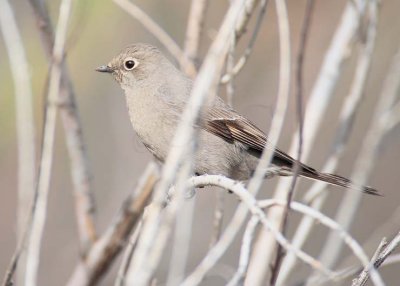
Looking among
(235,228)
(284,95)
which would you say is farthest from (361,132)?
(235,228)

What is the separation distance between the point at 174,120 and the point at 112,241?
1.09m

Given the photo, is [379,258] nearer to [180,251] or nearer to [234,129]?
[180,251]

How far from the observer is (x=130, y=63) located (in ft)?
16.4

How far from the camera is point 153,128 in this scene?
4.61 meters

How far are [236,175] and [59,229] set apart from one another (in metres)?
2.07

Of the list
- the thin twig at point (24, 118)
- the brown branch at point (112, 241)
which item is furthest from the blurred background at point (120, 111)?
the thin twig at point (24, 118)

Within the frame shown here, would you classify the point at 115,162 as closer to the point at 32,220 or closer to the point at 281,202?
the point at 32,220

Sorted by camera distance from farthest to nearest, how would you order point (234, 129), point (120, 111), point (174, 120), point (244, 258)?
point (120, 111) → point (234, 129) → point (174, 120) → point (244, 258)

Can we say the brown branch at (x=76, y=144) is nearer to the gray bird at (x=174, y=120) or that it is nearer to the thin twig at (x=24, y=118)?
the thin twig at (x=24, y=118)

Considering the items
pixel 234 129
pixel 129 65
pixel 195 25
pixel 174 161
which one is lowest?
pixel 174 161

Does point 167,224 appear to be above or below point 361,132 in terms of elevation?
below

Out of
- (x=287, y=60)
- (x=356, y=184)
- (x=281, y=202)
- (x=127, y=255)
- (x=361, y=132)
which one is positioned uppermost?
(x=361, y=132)

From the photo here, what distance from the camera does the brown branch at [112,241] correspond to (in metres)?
3.62

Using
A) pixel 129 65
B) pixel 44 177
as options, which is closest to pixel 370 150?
pixel 44 177
